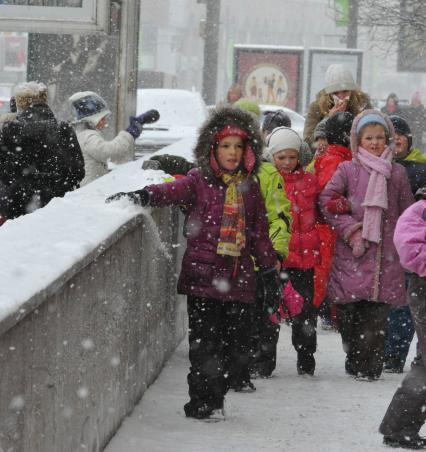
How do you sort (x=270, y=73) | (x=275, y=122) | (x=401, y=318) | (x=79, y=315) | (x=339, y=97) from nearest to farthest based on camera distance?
(x=79, y=315)
(x=401, y=318)
(x=339, y=97)
(x=275, y=122)
(x=270, y=73)

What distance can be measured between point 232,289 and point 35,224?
6.19 ft

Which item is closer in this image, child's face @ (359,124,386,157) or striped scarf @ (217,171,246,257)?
striped scarf @ (217,171,246,257)

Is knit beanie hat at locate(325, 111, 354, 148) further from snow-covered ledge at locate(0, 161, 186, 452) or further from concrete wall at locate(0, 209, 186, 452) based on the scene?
snow-covered ledge at locate(0, 161, 186, 452)

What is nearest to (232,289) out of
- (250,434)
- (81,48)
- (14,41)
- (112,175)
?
(250,434)

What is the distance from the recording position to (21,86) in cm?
768

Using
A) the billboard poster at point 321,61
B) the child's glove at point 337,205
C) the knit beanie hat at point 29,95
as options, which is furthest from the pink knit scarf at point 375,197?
the billboard poster at point 321,61

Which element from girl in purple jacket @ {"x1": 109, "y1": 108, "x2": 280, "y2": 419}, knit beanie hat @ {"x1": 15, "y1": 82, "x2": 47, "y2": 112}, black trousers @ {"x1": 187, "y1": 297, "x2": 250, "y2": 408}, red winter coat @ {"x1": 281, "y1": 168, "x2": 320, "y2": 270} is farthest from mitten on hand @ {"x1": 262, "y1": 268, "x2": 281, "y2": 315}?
knit beanie hat @ {"x1": 15, "y1": 82, "x2": 47, "y2": 112}

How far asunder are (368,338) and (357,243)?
54 centimetres

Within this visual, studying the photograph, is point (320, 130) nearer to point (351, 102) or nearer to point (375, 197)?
point (351, 102)

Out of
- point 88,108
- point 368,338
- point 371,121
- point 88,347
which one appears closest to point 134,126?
point 88,108

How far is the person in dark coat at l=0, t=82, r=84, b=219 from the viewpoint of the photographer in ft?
24.6

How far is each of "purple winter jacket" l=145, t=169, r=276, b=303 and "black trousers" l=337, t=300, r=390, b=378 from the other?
1.53 meters

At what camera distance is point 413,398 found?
5691 millimetres

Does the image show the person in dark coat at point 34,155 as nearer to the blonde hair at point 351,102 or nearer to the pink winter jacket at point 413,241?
the blonde hair at point 351,102
